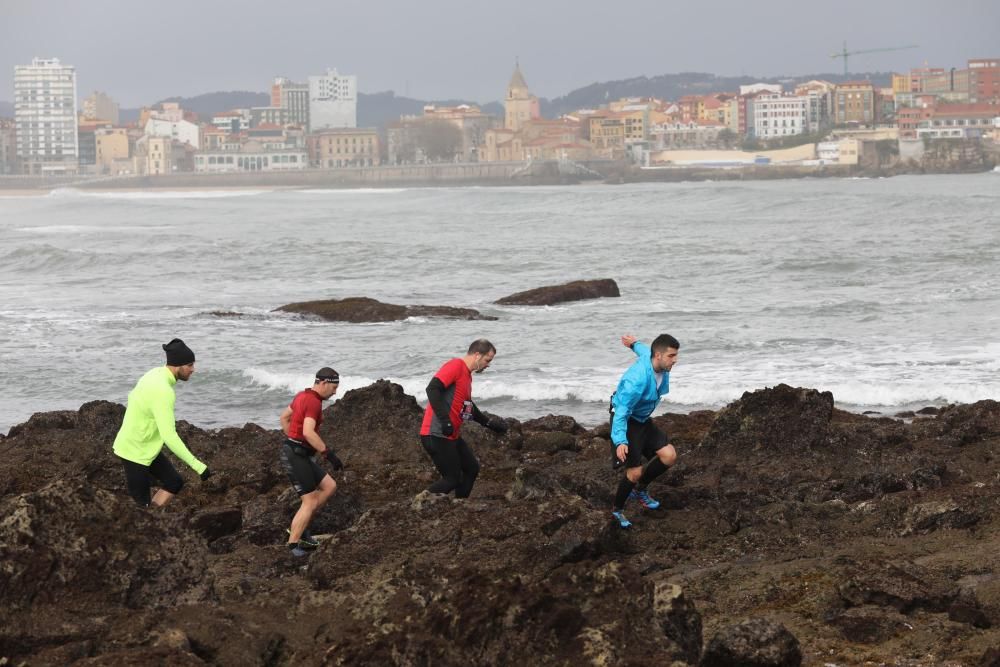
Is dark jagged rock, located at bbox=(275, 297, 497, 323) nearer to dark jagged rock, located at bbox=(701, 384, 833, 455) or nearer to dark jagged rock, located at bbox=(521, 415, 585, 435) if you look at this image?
dark jagged rock, located at bbox=(521, 415, 585, 435)

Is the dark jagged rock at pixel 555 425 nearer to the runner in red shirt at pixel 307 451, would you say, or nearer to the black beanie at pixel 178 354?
the runner in red shirt at pixel 307 451

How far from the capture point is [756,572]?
24.0 ft

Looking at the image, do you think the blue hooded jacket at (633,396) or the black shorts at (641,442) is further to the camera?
the black shorts at (641,442)

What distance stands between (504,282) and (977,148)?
138 m

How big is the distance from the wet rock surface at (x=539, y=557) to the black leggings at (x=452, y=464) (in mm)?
278

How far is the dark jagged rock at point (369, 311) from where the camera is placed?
960 inches

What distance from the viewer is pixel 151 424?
25.8 ft

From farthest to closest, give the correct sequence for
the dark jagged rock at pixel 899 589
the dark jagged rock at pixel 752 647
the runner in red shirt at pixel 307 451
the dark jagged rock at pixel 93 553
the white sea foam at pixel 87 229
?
the white sea foam at pixel 87 229
the runner in red shirt at pixel 307 451
the dark jagged rock at pixel 899 589
the dark jagged rock at pixel 93 553
the dark jagged rock at pixel 752 647

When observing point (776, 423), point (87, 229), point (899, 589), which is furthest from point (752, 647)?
point (87, 229)

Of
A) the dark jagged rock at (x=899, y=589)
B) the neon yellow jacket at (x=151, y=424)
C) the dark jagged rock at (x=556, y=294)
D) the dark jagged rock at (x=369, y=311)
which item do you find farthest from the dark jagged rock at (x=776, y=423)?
the dark jagged rock at (x=556, y=294)

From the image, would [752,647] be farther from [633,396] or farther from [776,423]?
[776,423]

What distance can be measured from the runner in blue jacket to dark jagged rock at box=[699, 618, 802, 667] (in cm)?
273

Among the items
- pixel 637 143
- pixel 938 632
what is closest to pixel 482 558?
pixel 938 632

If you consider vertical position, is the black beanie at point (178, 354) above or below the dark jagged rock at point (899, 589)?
above
